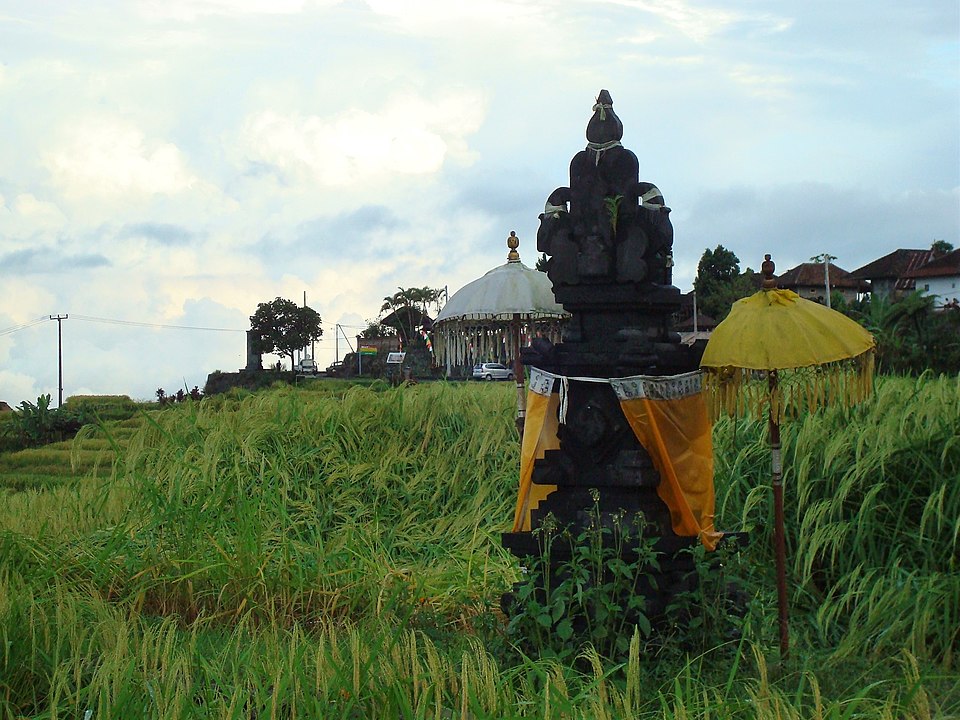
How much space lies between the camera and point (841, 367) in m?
5.38

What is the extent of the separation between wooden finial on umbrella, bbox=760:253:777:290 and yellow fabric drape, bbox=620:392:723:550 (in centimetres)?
71

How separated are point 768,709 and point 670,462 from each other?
5.17 feet

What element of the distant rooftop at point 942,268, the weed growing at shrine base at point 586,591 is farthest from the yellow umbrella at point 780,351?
the distant rooftop at point 942,268

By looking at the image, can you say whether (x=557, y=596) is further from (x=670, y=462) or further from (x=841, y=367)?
(x=841, y=367)

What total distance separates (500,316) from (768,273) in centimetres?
308

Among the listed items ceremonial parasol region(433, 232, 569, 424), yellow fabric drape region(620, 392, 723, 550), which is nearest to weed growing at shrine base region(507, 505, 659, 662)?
yellow fabric drape region(620, 392, 723, 550)

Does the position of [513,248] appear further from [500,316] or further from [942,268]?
[942,268]

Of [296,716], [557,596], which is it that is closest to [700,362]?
[557,596]

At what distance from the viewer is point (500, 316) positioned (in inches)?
311

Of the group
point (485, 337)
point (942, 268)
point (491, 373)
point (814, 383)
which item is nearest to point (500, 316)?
point (485, 337)

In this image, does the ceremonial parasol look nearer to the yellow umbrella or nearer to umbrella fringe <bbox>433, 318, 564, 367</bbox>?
umbrella fringe <bbox>433, 318, 564, 367</bbox>

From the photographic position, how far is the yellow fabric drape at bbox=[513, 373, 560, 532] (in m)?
5.39

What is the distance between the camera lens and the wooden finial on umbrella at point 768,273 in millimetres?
5098

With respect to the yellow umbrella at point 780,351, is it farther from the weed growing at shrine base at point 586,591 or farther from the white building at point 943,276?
the white building at point 943,276
